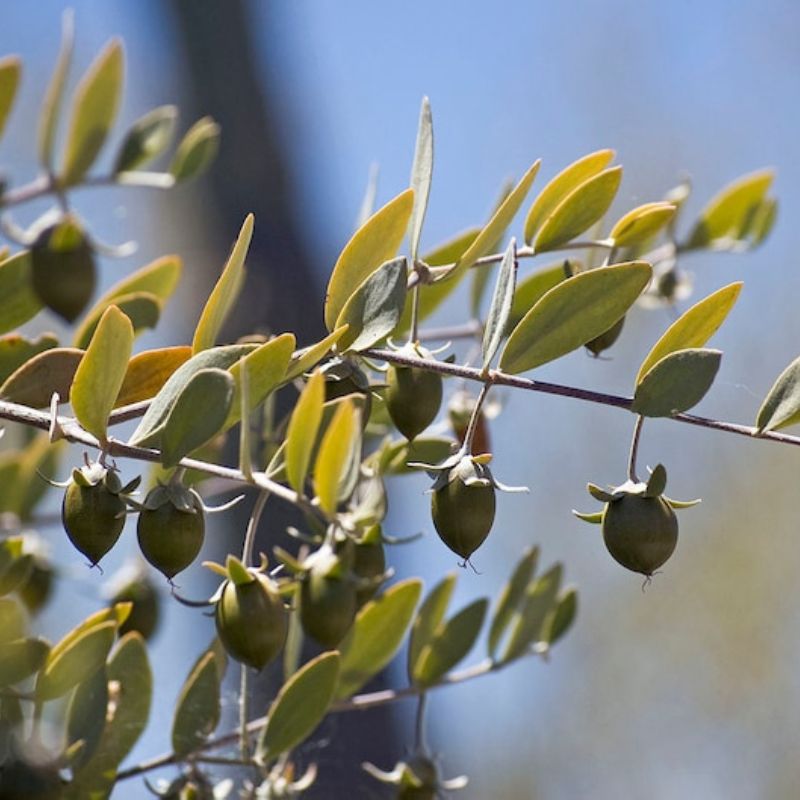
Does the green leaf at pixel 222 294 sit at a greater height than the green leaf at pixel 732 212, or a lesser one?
lesser

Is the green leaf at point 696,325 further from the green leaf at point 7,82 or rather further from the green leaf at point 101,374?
the green leaf at point 7,82

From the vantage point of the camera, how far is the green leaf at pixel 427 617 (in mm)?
921

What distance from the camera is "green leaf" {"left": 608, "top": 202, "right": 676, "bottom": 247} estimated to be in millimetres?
748

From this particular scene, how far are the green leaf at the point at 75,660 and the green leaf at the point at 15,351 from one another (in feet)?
0.50

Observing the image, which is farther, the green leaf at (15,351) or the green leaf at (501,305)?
the green leaf at (15,351)

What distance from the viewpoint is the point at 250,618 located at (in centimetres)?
63

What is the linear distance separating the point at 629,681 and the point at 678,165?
4.31 feet

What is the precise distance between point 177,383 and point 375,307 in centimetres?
10

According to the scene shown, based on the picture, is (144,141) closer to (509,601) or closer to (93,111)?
(93,111)

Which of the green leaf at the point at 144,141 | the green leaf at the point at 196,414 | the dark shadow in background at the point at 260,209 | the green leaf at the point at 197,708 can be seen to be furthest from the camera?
the dark shadow in background at the point at 260,209

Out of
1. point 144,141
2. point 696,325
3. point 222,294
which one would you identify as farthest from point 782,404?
point 144,141

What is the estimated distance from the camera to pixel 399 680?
1.85 meters

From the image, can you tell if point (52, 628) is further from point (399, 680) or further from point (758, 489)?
point (758, 489)

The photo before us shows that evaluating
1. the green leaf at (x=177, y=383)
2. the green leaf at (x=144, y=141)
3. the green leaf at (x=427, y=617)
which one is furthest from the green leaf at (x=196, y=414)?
the green leaf at (x=144, y=141)
